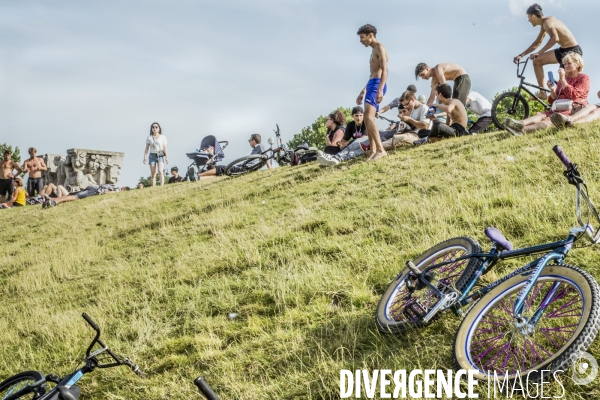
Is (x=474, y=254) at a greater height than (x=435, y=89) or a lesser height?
lesser

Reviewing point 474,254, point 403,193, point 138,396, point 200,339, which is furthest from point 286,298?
point 403,193

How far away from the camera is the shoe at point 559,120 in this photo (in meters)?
9.40

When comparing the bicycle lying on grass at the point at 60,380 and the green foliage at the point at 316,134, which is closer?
the bicycle lying on grass at the point at 60,380

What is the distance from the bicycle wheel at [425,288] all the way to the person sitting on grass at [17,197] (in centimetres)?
1834

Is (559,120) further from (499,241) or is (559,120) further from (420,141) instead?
(499,241)

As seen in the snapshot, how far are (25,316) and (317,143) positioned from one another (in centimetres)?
4943

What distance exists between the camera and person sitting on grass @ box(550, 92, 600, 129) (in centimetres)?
941

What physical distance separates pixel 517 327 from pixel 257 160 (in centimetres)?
1301

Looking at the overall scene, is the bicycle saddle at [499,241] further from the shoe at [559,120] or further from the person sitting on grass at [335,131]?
the person sitting on grass at [335,131]

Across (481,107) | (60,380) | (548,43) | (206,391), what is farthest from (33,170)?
(206,391)

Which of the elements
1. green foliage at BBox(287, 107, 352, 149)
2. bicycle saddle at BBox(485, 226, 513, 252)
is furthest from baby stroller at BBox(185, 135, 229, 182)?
green foliage at BBox(287, 107, 352, 149)

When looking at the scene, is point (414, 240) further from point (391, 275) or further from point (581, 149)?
point (581, 149)

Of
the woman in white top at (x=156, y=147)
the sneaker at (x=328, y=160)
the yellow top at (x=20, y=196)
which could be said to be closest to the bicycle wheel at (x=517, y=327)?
the sneaker at (x=328, y=160)

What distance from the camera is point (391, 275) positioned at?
5.25 meters
